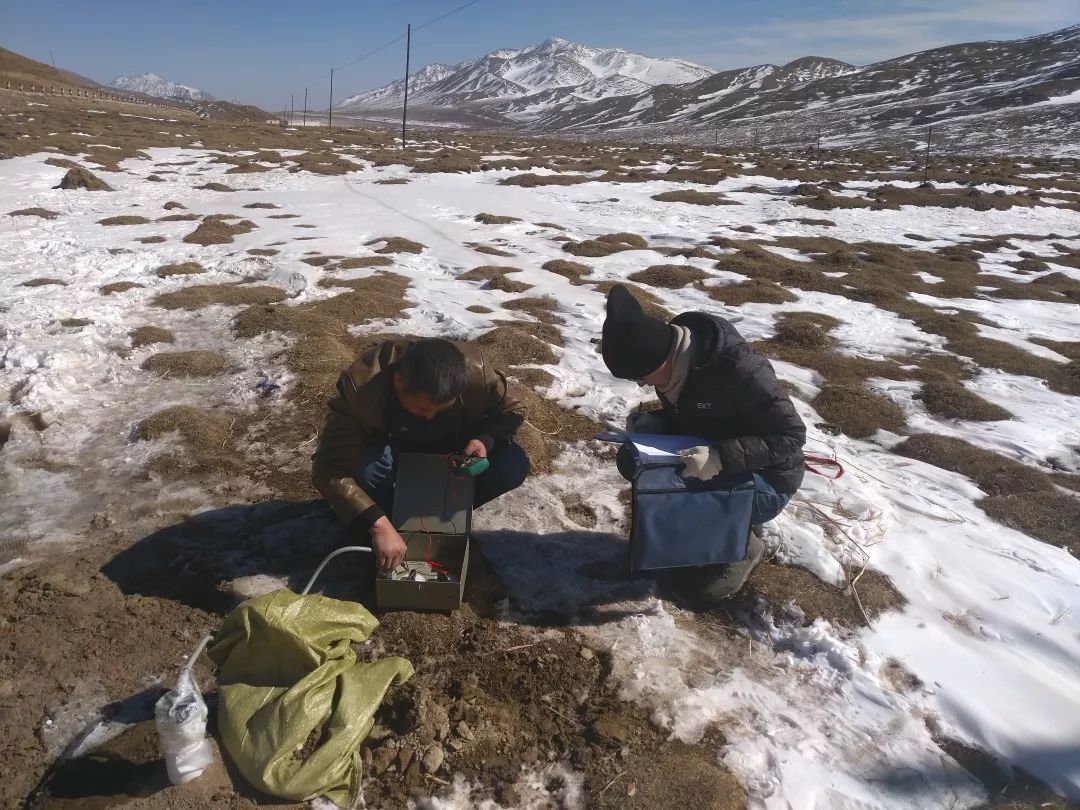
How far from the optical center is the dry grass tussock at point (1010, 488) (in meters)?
4.60

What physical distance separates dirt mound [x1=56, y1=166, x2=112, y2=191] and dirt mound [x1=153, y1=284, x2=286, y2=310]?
11422mm

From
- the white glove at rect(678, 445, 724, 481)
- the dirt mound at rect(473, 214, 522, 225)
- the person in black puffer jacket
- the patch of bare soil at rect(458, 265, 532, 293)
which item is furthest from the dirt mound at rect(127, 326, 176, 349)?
the dirt mound at rect(473, 214, 522, 225)

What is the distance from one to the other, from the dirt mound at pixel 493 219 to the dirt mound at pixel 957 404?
10.4m

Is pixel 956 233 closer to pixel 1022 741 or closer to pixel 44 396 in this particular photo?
pixel 1022 741

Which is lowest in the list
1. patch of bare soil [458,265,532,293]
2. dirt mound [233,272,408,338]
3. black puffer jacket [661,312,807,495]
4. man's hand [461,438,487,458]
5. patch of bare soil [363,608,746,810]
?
patch of bare soil [363,608,746,810]

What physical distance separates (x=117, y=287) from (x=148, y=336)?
2398 mm

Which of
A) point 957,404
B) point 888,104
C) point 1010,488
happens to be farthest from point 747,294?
point 888,104

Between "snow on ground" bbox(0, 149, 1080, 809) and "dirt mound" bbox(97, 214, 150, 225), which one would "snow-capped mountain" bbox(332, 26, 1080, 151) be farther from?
"dirt mound" bbox(97, 214, 150, 225)

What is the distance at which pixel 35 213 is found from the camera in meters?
13.6

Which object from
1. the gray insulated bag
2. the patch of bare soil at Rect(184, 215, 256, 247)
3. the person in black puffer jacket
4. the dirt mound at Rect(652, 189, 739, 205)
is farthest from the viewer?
the dirt mound at Rect(652, 189, 739, 205)

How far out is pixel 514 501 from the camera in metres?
4.61

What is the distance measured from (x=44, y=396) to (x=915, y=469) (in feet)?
23.2

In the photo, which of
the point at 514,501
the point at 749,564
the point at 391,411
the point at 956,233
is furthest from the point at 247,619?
the point at 956,233

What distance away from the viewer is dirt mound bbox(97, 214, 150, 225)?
525 inches
